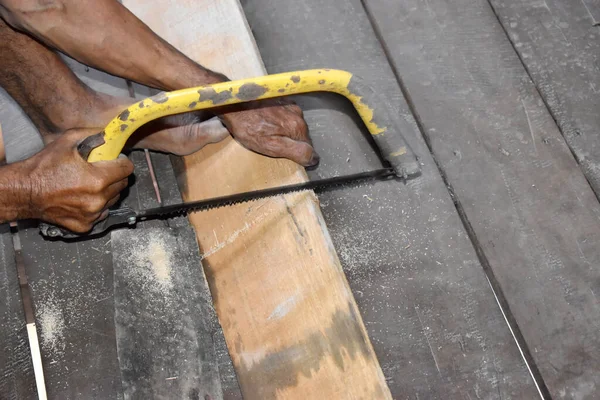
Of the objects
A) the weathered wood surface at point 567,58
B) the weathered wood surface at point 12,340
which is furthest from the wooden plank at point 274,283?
the weathered wood surface at point 567,58

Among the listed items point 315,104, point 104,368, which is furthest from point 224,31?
point 104,368

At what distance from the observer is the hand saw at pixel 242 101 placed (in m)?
1.87

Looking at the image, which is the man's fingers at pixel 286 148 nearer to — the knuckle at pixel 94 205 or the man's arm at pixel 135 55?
the man's arm at pixel 135 55

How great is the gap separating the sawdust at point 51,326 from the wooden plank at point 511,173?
69.4 inches

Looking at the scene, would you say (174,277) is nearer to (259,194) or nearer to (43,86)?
(259,194)

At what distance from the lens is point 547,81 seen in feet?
A: 8.52

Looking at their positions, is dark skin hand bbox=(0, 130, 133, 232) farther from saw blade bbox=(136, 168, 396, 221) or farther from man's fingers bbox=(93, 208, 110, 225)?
saw blade bbox=(136, 168, 396, 221)

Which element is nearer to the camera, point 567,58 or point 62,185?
point 62,185

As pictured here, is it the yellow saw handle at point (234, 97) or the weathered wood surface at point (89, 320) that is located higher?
the yellow saw handle at point (234, 97)

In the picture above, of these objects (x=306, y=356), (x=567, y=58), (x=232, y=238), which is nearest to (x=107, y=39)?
(x=232, y=238)

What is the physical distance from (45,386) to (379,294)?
1384 millimetres

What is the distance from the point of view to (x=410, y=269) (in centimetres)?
229

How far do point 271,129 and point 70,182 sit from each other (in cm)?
78

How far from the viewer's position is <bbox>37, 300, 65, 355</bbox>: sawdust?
88.4 inches
